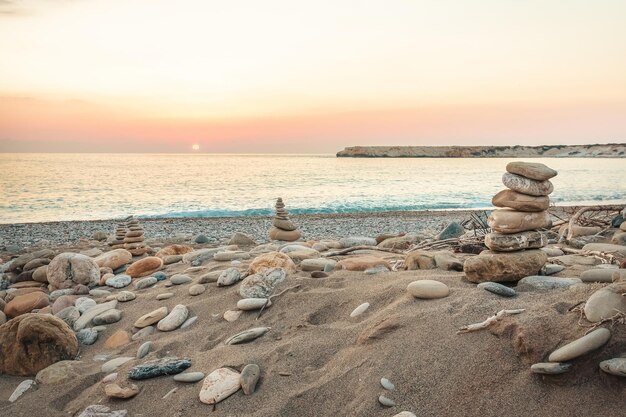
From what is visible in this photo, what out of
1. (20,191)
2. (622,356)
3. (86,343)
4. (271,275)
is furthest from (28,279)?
(20,191)

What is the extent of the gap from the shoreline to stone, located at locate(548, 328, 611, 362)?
35.1ft

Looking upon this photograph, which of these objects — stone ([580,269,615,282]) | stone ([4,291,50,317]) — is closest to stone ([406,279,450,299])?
stone ([580,269,615,282])

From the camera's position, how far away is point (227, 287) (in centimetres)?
516

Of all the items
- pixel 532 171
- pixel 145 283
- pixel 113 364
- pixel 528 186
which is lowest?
pixel 113 364

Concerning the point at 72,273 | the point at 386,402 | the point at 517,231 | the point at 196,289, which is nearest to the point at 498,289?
the point at 517,231


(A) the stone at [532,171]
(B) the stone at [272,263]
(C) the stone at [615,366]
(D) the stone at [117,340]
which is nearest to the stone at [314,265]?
(B) the stone at [272,263]

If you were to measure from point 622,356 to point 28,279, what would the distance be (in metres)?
7.68

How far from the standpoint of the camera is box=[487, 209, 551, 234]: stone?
156 inches

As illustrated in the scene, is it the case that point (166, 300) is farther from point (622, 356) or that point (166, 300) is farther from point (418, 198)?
point (418, 198)

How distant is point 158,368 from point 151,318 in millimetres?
1236

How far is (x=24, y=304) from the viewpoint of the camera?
18.6 feet

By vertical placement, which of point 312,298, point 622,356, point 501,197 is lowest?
point 312,298

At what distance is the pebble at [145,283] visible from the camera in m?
5.98

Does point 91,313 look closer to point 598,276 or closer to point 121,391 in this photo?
point 121,391
